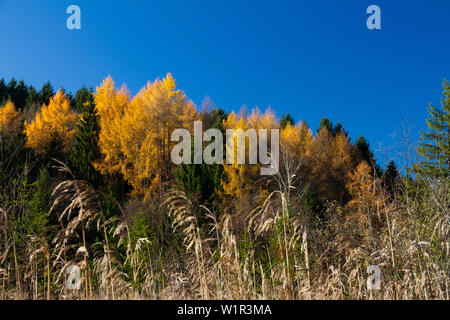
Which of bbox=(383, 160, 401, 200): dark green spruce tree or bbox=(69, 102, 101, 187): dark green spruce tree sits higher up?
bbox=(69, 102, 101, 187): dark green spruce tree

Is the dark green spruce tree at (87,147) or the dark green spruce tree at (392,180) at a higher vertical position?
the dark green spruce tree at (87,147)

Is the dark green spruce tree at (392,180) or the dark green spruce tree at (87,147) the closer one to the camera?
the dark green spruce tree at (392,180)

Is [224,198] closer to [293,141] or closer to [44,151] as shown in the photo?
[293,141]

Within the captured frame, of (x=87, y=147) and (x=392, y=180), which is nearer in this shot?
(x=392, y=180)

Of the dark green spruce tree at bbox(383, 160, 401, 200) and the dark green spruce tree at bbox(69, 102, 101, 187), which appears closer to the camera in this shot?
the dark green spruce tree at bbox(383, 160, 401, 200)

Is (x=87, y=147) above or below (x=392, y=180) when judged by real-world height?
above
